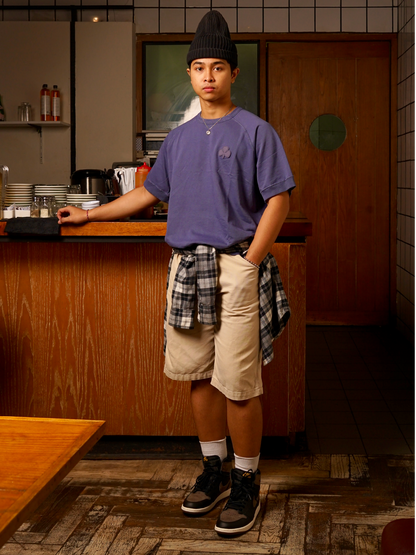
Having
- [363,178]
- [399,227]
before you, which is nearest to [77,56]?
[363,178]

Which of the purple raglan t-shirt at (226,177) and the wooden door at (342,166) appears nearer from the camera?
the purple raglan t-shirt at (226,177)

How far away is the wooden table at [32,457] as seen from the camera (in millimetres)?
771

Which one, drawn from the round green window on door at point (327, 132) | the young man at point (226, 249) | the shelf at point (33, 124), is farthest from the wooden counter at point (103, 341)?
the round green window on door at point (327, 132)

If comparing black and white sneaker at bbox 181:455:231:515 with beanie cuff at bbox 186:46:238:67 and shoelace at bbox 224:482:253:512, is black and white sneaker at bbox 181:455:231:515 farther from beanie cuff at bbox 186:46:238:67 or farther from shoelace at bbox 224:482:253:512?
beanie cuff at bbox 186:46:238:67

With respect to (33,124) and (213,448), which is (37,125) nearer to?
(33,124)

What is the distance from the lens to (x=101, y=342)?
8.54 feet

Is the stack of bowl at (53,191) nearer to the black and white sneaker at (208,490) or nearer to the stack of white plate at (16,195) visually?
the stack of white plate at (16,195)

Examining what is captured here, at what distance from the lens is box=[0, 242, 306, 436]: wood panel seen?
2559 mm

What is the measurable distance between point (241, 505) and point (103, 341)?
90 centimetres

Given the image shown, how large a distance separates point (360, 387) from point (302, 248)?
53.7 inches

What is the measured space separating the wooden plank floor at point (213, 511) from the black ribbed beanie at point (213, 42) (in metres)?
1.47

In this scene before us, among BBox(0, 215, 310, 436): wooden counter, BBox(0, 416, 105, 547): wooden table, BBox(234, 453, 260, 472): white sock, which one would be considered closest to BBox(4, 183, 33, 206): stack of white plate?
BBox(0, 215, 310, 436): wooden counter

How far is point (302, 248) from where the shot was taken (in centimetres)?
251

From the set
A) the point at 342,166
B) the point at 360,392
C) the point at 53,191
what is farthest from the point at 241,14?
the point at 360,392
